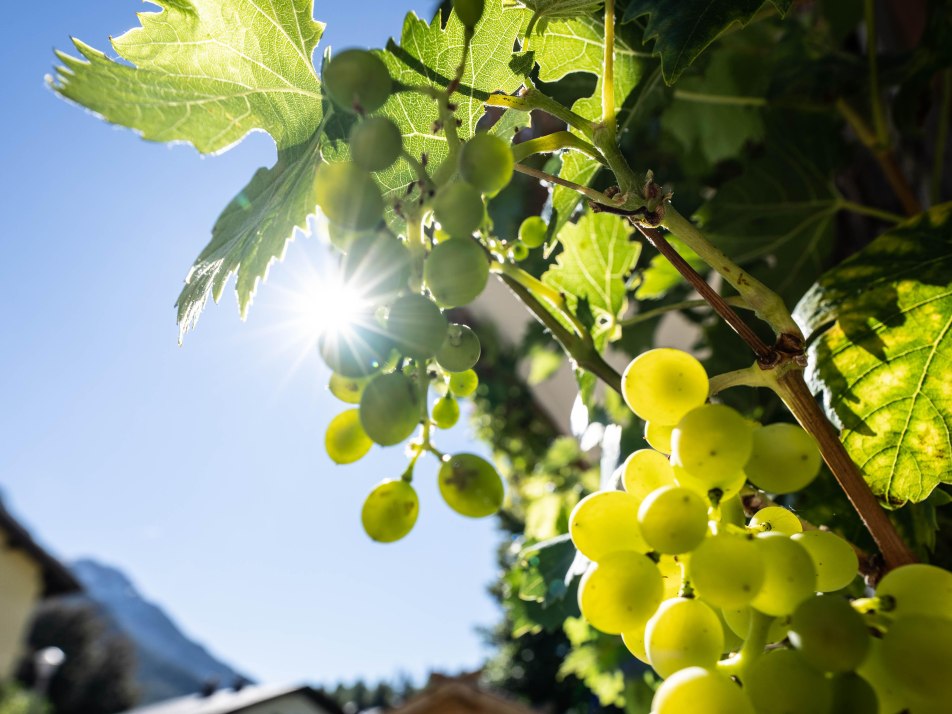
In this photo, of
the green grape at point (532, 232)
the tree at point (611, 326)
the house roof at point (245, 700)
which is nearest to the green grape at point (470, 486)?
the tree at point (611, 326)

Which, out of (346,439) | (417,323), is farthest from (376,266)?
(346,439)

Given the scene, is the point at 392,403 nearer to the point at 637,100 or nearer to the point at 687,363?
the point at 687,363

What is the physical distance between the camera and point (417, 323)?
35 cm

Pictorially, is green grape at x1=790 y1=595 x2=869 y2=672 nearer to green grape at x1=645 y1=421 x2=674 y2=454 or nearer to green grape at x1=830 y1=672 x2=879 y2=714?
green grape at x1=830 y1=672 x2=879 y2=714

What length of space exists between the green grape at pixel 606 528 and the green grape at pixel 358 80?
24cm

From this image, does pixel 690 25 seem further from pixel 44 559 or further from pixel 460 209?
pixel 44 559

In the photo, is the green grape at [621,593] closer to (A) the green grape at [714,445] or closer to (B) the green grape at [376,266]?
(A) the green grape at [714,445]

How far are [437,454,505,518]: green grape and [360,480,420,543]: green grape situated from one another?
0.02m

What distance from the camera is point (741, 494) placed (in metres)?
0.48

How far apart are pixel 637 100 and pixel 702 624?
1.77 feet

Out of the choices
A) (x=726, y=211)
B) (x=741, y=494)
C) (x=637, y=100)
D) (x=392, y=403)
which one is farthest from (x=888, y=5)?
(x=392, y=403)

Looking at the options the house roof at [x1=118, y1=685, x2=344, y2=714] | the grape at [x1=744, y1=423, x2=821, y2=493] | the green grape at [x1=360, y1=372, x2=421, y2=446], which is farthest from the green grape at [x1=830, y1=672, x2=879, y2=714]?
the house roof at [x1=118, y1=685, x2=344, y2=714]

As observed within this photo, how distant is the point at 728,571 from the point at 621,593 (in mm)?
53

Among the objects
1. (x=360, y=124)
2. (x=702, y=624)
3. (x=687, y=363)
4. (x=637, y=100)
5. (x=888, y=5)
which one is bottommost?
(x=702, y=624)
